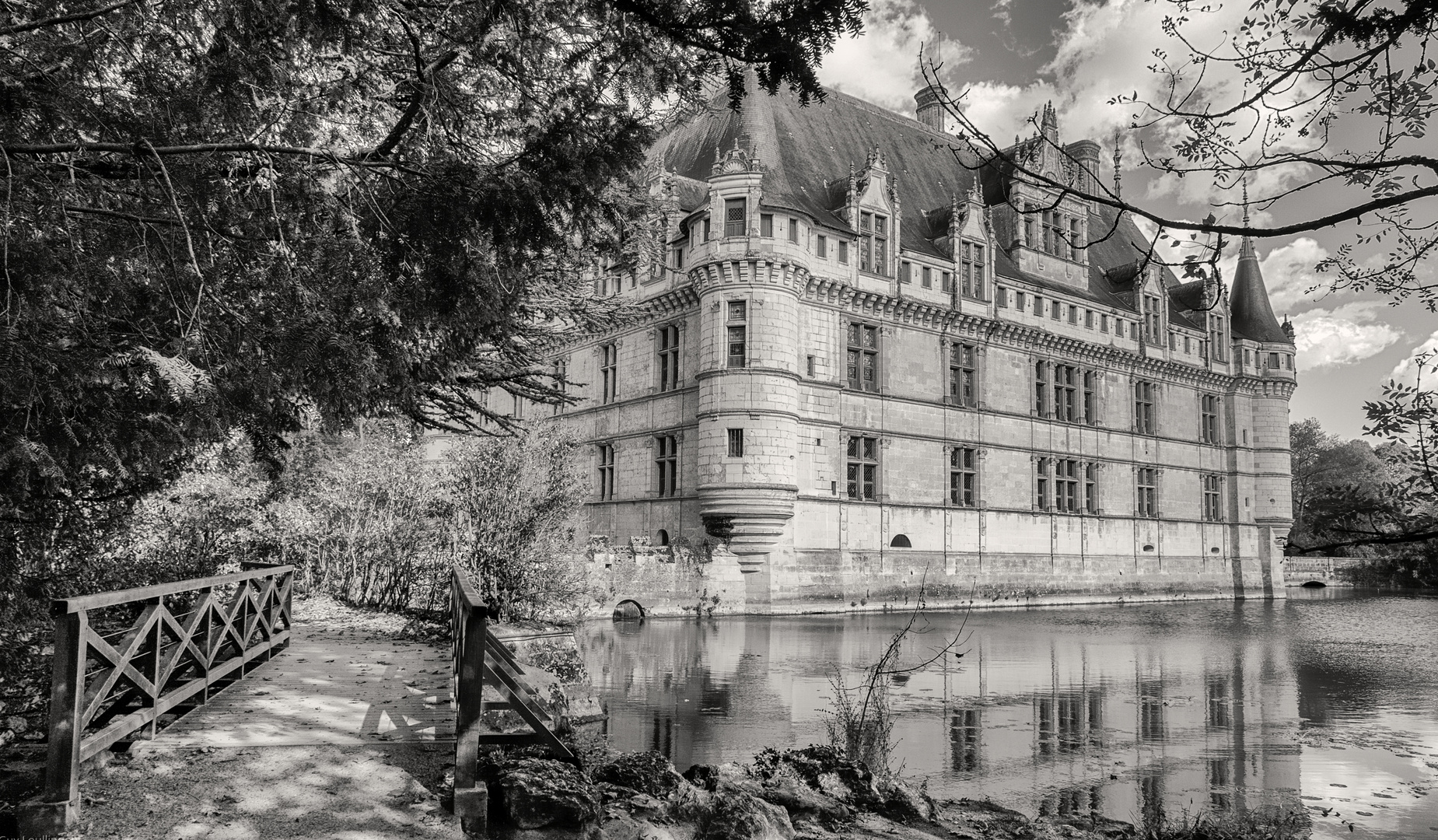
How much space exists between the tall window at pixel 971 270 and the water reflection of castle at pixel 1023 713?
15.4 metres

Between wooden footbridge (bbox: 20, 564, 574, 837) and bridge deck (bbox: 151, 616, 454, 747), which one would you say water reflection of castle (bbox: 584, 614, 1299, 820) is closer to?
bridge deck (bbox: 151, 616, 454, 747)

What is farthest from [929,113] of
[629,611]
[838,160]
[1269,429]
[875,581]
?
[629,611]

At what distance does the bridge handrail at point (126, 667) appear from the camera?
15.8 feet

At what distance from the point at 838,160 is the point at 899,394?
8.85 m

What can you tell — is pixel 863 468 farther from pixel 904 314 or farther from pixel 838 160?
pixel 838 160

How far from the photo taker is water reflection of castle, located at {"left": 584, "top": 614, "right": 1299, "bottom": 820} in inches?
370

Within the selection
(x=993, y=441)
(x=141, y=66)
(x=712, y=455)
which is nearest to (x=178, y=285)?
(x=141, y=66)

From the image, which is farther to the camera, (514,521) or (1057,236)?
(1057,236)

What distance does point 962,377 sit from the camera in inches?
1326

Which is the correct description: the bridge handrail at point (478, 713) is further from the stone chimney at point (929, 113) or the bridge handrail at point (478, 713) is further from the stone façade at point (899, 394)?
the stone chimney at point (929, 113)

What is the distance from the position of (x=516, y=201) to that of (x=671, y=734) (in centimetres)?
751

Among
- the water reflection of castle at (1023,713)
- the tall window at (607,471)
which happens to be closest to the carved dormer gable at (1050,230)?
the tall window at (607,471)

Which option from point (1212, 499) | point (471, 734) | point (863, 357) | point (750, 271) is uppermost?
point (750, 271)

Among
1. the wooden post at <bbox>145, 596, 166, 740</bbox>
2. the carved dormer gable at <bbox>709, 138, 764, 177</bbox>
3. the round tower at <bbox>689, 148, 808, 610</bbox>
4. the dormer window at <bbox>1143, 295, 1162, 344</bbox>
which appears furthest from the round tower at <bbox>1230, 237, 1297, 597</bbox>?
the wooden post at <bbox>145, 596, 166, 740</bbox>
